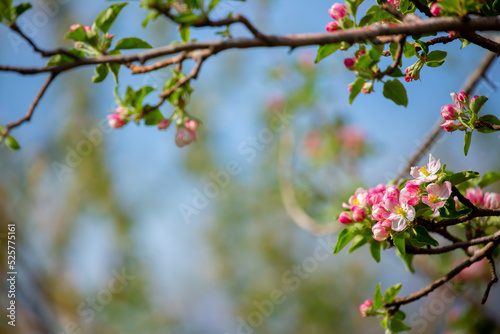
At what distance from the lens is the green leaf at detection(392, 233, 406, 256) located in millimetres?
822

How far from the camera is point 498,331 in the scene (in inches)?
74.1

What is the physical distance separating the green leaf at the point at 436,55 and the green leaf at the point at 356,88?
0.15m

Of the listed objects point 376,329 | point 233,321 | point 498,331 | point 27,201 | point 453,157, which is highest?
point 27,201

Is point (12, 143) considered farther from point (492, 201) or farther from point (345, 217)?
point (492, 201)

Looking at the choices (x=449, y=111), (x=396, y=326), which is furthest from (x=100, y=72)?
(x=396, y=326)

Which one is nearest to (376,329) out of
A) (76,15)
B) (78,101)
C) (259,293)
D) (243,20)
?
(259,293)

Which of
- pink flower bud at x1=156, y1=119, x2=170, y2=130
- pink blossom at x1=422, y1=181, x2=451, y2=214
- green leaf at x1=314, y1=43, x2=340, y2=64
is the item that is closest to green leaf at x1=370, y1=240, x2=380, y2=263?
pink blossom at x1=422, y1=181, x2=451, y2=214

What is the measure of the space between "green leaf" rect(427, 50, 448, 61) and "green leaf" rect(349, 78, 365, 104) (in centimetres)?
15

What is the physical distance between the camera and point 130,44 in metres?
→ 0.86

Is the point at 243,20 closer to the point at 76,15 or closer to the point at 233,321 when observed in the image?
the point at 233,321

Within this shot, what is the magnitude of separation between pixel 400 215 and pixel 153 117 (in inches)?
22.5

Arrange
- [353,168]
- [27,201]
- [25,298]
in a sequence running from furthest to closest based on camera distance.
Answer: [27,201] → [25,298] → [353,168]

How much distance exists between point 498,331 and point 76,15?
531 cm

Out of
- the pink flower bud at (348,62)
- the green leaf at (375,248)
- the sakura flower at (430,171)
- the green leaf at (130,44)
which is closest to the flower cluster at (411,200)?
the sakura flower at (430,171)
